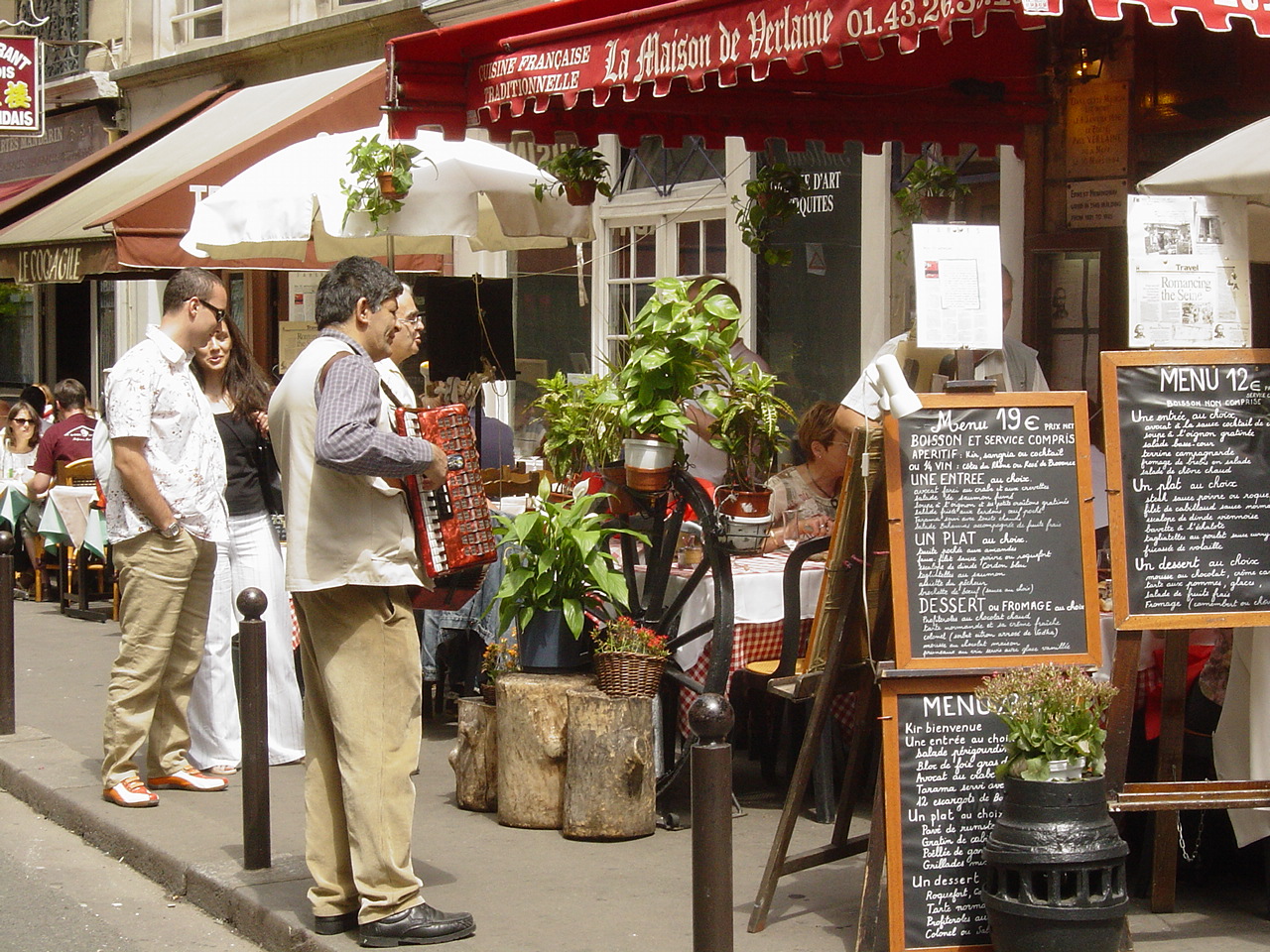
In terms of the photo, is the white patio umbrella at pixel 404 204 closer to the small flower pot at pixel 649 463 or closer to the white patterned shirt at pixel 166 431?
the white patterned shirt at pixel 166 431

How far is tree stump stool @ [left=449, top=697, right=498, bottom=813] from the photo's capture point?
6.05m

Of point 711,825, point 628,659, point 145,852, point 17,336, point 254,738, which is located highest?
point 17,336

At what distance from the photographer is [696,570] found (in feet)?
19.4

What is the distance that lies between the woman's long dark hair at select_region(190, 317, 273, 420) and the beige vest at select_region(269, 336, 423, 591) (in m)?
2.44

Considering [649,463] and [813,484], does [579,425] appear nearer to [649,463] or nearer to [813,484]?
[649,463]

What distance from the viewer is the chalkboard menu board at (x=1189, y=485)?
448cm

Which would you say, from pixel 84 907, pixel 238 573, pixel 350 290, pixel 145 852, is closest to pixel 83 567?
pixel 238 573

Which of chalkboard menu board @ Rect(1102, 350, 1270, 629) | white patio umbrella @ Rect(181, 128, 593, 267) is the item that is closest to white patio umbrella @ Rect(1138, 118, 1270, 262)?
chalkboard menu board @ Rect(1102, 350, 1270, 629)

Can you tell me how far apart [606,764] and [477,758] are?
0.71 m

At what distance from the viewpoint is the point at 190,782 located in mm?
6551

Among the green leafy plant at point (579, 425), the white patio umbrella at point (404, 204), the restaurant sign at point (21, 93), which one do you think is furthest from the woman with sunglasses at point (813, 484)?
the restaurant sign at point (21, 93)

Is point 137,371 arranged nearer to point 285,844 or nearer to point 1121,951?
point 285,844

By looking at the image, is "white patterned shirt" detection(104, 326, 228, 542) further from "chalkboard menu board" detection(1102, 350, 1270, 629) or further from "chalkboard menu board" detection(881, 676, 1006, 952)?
"chalkboard menu board" detection(1102, 350, 1270, 629)

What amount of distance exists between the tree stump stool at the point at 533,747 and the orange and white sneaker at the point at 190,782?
1397 millimetres
